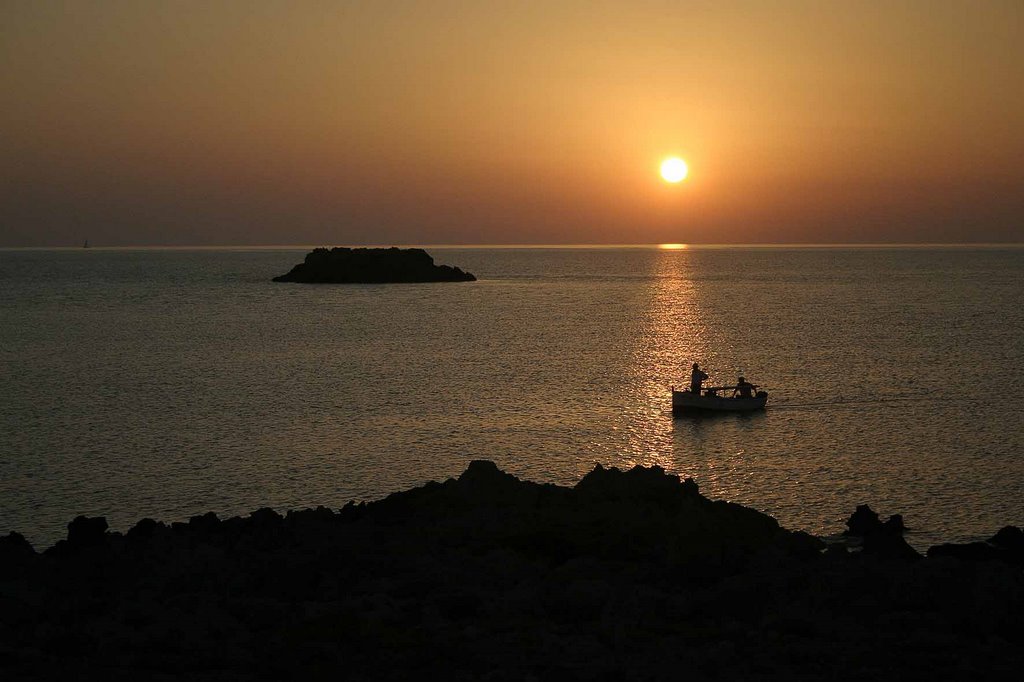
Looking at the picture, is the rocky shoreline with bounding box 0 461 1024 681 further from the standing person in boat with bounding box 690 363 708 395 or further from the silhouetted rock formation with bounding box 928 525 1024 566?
the standing person in boat with bounding box 690 363 708 395

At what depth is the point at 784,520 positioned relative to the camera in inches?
1160

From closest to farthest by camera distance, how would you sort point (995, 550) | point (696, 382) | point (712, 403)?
point (995, 550)
point (712, 403)
point (696, 382)

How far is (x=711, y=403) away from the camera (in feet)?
162

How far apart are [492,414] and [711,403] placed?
10.8 metres

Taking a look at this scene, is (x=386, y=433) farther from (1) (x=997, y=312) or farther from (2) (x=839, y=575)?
(1) (x=997, y=312)

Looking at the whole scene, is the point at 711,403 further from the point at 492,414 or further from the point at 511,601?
the point at 511,601

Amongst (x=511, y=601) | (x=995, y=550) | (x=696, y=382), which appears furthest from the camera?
(x=696, y=382)

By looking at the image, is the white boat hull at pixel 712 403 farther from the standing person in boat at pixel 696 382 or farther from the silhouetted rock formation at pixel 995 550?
the silhouetted rock formation at pixel 995 550

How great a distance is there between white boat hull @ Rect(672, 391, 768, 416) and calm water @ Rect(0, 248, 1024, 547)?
106 cm

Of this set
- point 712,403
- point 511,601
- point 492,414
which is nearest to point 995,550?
point 511,601

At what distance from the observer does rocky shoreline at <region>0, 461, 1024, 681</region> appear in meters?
15.9

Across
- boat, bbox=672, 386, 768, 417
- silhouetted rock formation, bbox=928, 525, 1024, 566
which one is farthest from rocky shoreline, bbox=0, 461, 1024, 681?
boat, bbox=672, 386, 768, 417

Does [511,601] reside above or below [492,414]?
above

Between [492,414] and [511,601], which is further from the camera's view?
[492,414]
